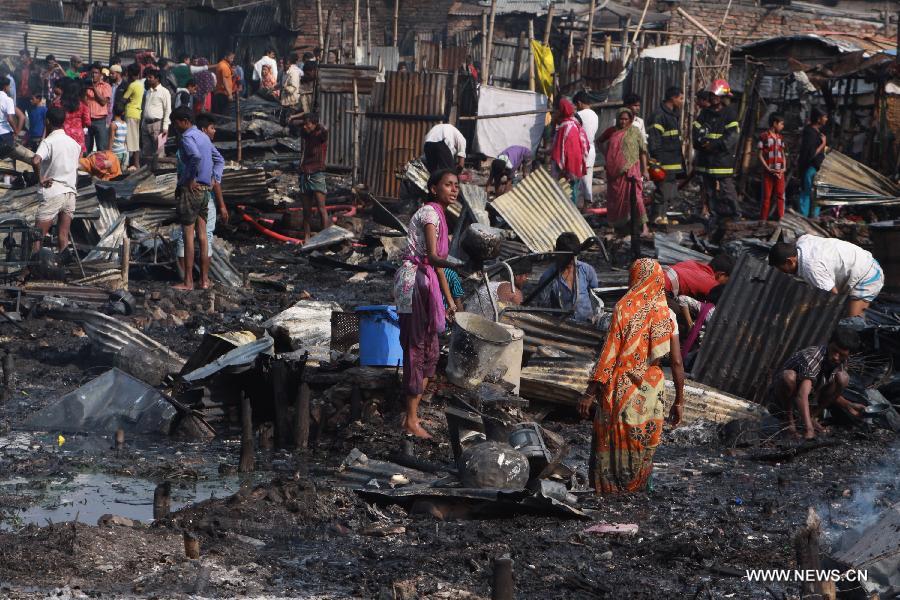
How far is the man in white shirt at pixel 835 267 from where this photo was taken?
8.37 metres

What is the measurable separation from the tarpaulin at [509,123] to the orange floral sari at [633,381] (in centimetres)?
1204

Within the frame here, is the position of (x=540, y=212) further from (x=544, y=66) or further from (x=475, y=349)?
(x=544, y=66)

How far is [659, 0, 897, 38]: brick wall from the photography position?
26719 millimetres

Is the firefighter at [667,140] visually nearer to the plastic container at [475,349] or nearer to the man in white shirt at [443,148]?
the man in white shirt at [443,148]

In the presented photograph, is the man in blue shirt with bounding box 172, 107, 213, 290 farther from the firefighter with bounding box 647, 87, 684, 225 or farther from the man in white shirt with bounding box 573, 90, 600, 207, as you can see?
the firefighter with bounding box 647, 87, 684, 225

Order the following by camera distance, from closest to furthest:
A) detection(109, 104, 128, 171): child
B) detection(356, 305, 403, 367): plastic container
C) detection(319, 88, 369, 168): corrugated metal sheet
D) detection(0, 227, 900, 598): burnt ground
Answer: detection(0, 227, 900, 598): burnt ground
detection(356, 305, 403, 367): plastic container
detection(109, 104, 128, 171): child
detection(319, 88, 369, 168): corrugated metal sheet

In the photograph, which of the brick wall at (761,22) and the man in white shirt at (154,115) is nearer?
the man in white shirt at (154,115)

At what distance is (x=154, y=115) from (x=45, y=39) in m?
12.7

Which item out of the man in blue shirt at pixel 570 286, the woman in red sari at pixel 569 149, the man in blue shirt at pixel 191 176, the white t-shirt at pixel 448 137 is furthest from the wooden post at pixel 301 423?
the white t-shirt at pixel 448 137

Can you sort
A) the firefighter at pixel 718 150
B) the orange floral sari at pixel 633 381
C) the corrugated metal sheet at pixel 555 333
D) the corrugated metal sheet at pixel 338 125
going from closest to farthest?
1. the orange floral sari at pixel 633 381
2. the corrugated metal sheet at pixel 555 333
3. the firefighter at pixel 718 150
4. the corrugated metal sheet at pixel 338 125

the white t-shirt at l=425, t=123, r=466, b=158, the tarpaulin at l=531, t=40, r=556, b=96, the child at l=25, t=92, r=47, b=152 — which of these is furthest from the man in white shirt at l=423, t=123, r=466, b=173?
the child at l=25, t=92, r=47, b=152

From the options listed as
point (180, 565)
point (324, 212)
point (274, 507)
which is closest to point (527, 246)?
point (324, 212)

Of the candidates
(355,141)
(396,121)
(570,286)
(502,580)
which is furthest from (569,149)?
(502,580)

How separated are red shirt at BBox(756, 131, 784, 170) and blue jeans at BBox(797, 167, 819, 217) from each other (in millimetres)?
783
